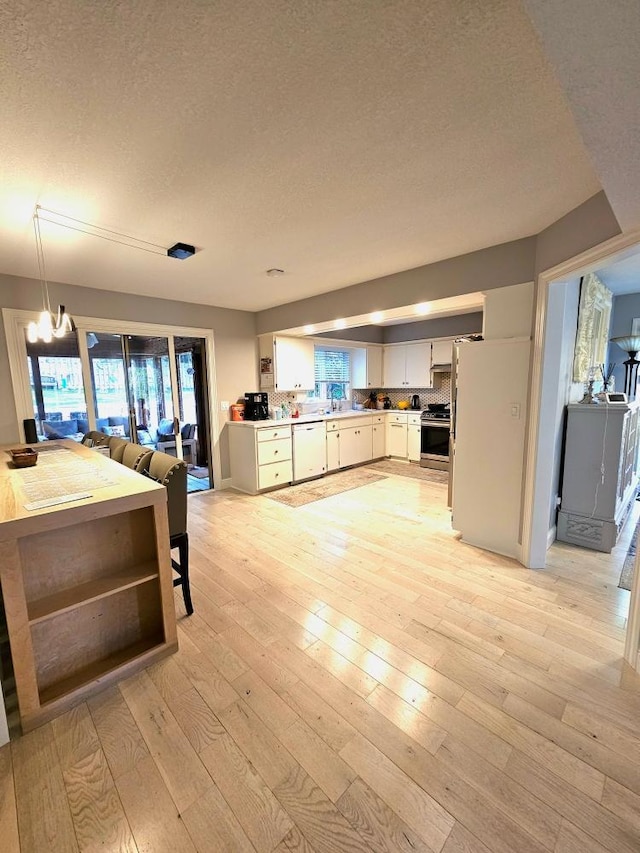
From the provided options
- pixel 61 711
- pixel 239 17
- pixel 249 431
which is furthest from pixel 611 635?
pixel 249 431

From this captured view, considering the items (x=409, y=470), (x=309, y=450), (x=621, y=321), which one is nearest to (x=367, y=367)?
(x=409, y=470)

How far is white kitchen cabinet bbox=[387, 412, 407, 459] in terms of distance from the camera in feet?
20.4

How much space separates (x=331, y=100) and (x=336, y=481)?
14.4ft

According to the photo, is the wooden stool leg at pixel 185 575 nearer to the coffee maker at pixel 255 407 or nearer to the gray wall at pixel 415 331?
the coffee maker at pixel 255 407

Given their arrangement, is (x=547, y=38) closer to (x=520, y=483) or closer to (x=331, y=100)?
(x=331, y=100)

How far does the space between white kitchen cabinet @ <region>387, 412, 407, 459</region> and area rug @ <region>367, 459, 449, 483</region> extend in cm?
18

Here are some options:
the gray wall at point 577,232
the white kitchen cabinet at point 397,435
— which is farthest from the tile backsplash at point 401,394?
the gray wall at point 577,232

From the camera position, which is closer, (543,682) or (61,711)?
(61,711)

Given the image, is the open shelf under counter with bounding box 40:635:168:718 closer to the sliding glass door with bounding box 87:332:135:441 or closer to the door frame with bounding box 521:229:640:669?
the door frame with bounding box 521:229:640:669

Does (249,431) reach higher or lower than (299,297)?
lower

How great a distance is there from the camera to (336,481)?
17.0 ft

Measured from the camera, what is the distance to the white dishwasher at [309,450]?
496 cm

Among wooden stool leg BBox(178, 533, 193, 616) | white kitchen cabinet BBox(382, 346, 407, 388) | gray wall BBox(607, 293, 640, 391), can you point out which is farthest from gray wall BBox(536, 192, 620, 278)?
white kitchen cabinet BBox(382, 346, 407, 388)

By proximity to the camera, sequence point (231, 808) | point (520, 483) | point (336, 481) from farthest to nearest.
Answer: point (336, 481), point (520, 483), point (231, 808)
